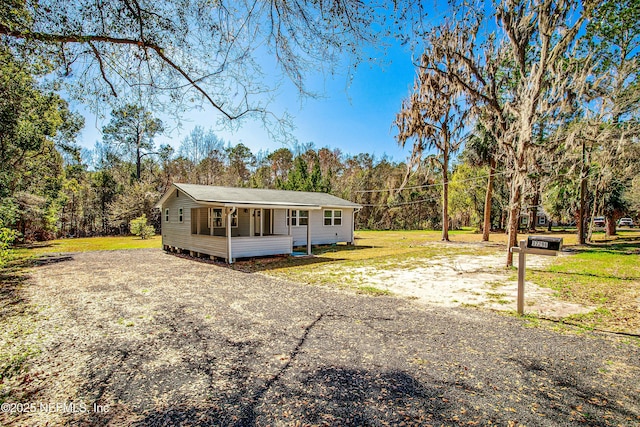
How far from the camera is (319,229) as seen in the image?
1786 cm

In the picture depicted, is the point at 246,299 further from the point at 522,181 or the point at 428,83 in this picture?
the point at 428,83

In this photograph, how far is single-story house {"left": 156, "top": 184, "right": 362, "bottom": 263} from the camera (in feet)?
39.3

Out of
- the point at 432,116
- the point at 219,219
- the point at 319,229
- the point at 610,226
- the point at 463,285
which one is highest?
the point at 432,116

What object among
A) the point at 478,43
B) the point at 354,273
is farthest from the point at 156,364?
the point at 478,43

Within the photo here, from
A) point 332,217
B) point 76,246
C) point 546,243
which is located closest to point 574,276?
point 546,243

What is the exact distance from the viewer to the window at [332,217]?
18344mm

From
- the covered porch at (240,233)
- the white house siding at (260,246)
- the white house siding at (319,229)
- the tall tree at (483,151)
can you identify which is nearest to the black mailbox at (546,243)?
the covered porch at (240,233)

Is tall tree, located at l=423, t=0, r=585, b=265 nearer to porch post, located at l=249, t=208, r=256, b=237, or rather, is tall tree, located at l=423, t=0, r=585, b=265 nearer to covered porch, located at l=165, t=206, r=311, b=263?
covered porch, located at l=165, t=206, r=311, b=263

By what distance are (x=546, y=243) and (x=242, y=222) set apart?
44.5 ft

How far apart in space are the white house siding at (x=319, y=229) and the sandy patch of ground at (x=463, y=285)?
6.85 m

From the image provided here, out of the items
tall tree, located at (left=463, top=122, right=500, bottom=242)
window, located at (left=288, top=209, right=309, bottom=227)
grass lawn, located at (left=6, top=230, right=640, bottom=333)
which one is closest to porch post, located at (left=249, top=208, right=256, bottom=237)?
window, located at (left=288, top=209, right=309, bottom=227)

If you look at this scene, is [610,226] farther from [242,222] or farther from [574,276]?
[242,222]

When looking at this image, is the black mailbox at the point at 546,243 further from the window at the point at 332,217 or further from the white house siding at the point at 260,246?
the window at the point at 332,217

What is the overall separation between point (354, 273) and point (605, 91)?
1261 cm
